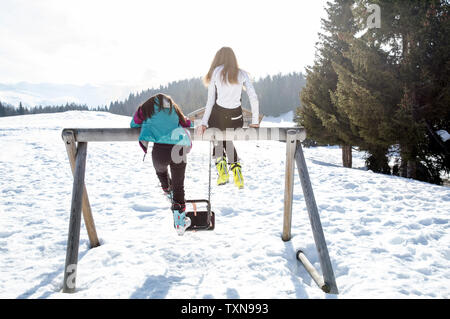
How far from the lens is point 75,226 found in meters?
2.85

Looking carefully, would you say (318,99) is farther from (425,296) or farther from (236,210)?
(425,296)

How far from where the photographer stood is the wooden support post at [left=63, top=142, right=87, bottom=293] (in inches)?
104

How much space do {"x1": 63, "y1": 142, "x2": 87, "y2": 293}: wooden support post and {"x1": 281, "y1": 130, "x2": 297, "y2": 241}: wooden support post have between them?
2.60m

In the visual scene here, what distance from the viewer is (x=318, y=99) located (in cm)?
1354

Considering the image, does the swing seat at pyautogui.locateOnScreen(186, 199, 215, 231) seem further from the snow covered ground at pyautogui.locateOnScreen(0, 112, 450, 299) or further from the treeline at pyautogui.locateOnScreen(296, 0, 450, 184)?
the treeline at pyautogui.locateOnScreen(296, 0, 450, 184)

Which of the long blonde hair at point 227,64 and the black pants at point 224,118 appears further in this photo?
the black pants at point 224,118

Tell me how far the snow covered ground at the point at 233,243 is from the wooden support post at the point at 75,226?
0.53ft

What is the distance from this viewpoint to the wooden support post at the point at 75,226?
2.63 m

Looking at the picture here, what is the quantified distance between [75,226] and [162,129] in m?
1.48

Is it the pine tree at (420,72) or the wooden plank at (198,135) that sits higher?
the pine tree at (420,72)

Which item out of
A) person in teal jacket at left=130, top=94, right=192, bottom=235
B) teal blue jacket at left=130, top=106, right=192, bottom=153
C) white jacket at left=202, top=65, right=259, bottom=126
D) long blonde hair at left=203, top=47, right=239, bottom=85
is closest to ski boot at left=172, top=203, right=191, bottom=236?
person in teal jacket at left=130, top=94, right=192, bottom=235

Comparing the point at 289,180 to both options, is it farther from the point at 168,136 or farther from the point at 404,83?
the point at 404,83

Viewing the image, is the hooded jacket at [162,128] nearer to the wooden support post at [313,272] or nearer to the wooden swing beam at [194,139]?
the wooden swing beam at [194,139]

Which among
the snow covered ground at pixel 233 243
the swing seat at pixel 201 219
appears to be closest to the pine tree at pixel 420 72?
the snow covered ground at pixel 233 243
